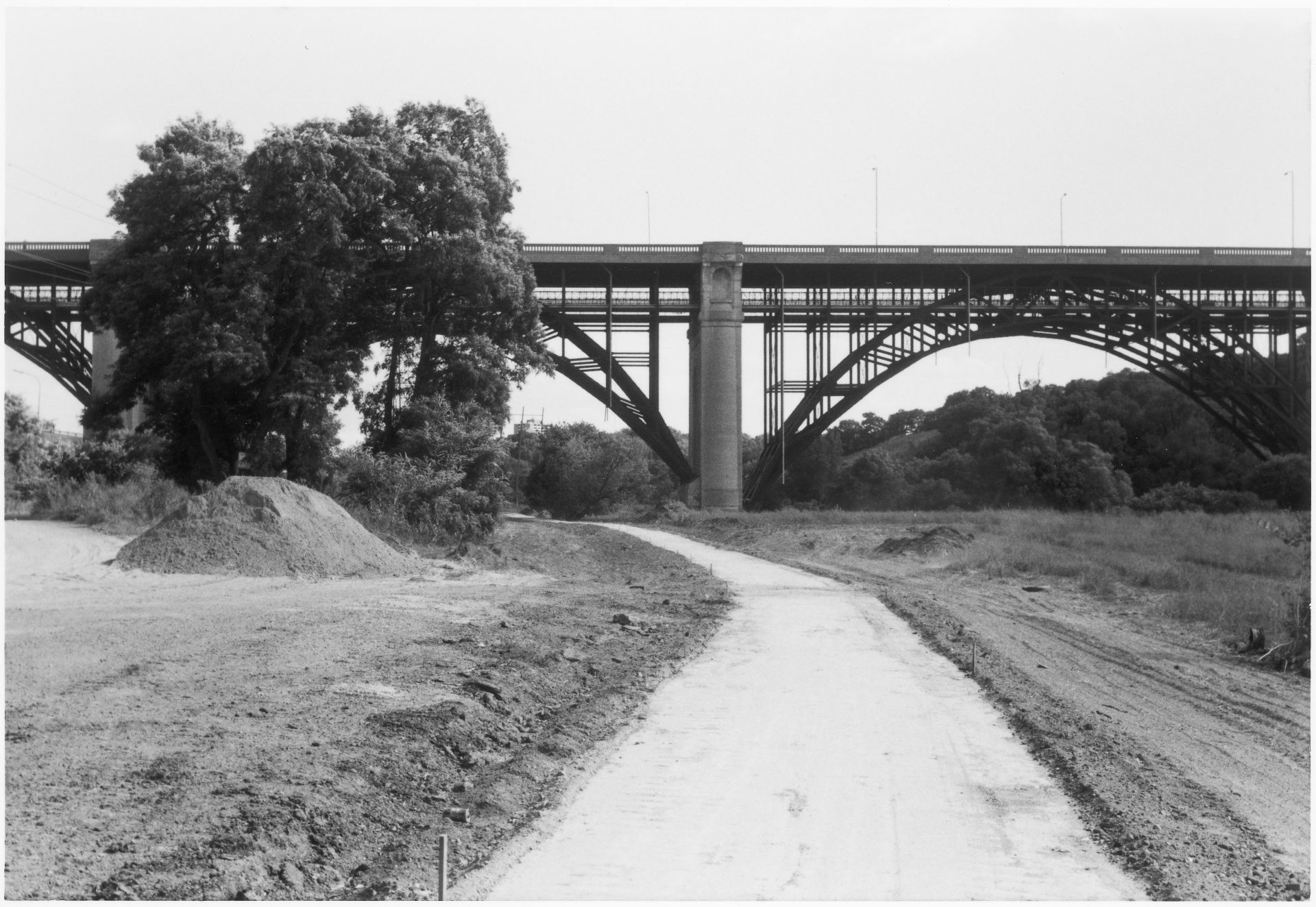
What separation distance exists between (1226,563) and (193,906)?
1174 inches

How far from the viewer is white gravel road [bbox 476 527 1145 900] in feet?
19.2

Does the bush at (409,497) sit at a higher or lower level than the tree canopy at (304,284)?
lower

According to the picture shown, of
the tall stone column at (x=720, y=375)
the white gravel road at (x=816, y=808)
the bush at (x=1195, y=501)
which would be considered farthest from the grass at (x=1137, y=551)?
the white gravel road at (x=816, y=808)

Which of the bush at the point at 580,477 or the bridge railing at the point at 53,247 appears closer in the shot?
the bridge railing at the point at 53,247

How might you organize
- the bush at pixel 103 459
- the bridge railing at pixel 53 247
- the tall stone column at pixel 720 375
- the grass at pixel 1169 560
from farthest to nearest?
1. the tall stone column at pixel 720 375
2. the bridge railing at pixel 53 247
3. the bush at pixel 103 459
4. the grass at pixel 1169 560

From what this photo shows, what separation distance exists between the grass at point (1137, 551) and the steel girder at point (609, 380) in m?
4.30

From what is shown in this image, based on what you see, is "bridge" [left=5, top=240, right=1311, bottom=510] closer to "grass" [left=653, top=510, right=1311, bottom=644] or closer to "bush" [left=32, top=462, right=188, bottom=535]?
"grass" [left=653, top=510, right=1311, bottom=644]

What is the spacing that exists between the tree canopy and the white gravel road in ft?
63.8

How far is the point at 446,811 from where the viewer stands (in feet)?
22.6

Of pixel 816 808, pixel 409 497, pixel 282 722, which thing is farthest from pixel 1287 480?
pixel 282 722

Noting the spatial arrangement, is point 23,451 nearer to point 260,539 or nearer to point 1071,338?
point 260,539

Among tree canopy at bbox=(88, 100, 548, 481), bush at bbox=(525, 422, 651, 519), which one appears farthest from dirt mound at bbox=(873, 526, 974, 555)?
bush at bbox=(525, 422, 651, 519)

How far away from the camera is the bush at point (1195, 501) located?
53750 mm

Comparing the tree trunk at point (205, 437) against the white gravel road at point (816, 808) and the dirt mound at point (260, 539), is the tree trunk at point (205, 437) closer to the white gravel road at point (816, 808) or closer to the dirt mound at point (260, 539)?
the dirt mound at point (260, 539)
